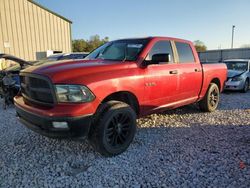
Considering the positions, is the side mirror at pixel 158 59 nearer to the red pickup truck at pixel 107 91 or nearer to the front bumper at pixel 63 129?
the red pickup truck at pixel 107 91

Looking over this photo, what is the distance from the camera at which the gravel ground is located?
2826 millimetres

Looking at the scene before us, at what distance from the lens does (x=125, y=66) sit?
3639 millimetres

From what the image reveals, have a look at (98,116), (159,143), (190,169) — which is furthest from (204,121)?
(98,116)

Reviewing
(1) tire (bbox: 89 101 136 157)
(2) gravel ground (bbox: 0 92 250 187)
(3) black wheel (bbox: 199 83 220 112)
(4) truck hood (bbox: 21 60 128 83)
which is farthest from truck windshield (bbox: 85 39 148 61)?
(3) black wheel (bbox: 199 83 220 112)

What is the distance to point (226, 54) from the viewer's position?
22.4 metres

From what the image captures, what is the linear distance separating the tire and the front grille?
0.74 m

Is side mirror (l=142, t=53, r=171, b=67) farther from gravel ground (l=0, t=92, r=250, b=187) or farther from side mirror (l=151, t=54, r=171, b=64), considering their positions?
gravel ground (l=0, t=92, r=250, b=187)

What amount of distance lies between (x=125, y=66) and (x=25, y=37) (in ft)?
50.6

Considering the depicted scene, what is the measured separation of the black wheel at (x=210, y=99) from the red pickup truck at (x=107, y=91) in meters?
1.15

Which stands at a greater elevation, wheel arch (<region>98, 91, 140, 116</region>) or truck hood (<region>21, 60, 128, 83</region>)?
truck hood (<region>21, 60, 128, 83</region>)

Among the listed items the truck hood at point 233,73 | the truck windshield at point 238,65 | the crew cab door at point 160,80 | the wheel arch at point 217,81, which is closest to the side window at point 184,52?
the crew cab door at point 160,80

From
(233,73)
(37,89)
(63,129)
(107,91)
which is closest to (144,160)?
(107,91)

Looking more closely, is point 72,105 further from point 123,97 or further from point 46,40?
point 46,40

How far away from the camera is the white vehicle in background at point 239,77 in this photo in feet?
31.5
